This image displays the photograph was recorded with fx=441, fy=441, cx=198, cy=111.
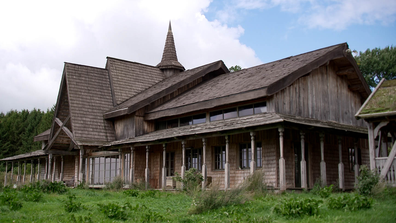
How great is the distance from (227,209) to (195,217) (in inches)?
42.5

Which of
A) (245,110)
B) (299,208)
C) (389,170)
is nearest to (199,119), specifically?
(245,110)

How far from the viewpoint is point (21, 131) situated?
64.4 m

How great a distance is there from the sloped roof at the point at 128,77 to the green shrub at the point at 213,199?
1852 cm

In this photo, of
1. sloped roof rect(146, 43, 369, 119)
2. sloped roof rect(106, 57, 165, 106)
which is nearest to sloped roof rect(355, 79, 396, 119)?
sloped roof rect(146, 43, 369, 119)

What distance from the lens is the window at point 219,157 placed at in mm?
22200

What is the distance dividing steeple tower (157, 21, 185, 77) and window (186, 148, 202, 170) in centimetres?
1263

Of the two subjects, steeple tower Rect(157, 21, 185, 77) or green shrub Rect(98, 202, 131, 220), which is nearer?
green shrub Rect(98, 202, 131, 220)

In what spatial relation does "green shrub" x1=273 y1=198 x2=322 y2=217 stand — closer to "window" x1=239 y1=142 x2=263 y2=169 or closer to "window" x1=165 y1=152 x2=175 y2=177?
"window" x1=239 y1=142 x2=263 y2=169

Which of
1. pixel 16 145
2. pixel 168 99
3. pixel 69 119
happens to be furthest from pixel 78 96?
pixel 16 145

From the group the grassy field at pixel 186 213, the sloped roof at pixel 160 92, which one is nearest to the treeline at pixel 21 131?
the sloped roof at pixel 160 92

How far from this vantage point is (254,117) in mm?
19688

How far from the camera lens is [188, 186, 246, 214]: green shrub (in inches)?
505

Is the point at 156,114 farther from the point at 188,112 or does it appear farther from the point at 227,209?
the point at 227,209

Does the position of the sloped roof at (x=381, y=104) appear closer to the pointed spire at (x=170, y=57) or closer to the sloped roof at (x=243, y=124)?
the sloped roof at (x=243, y=124)
